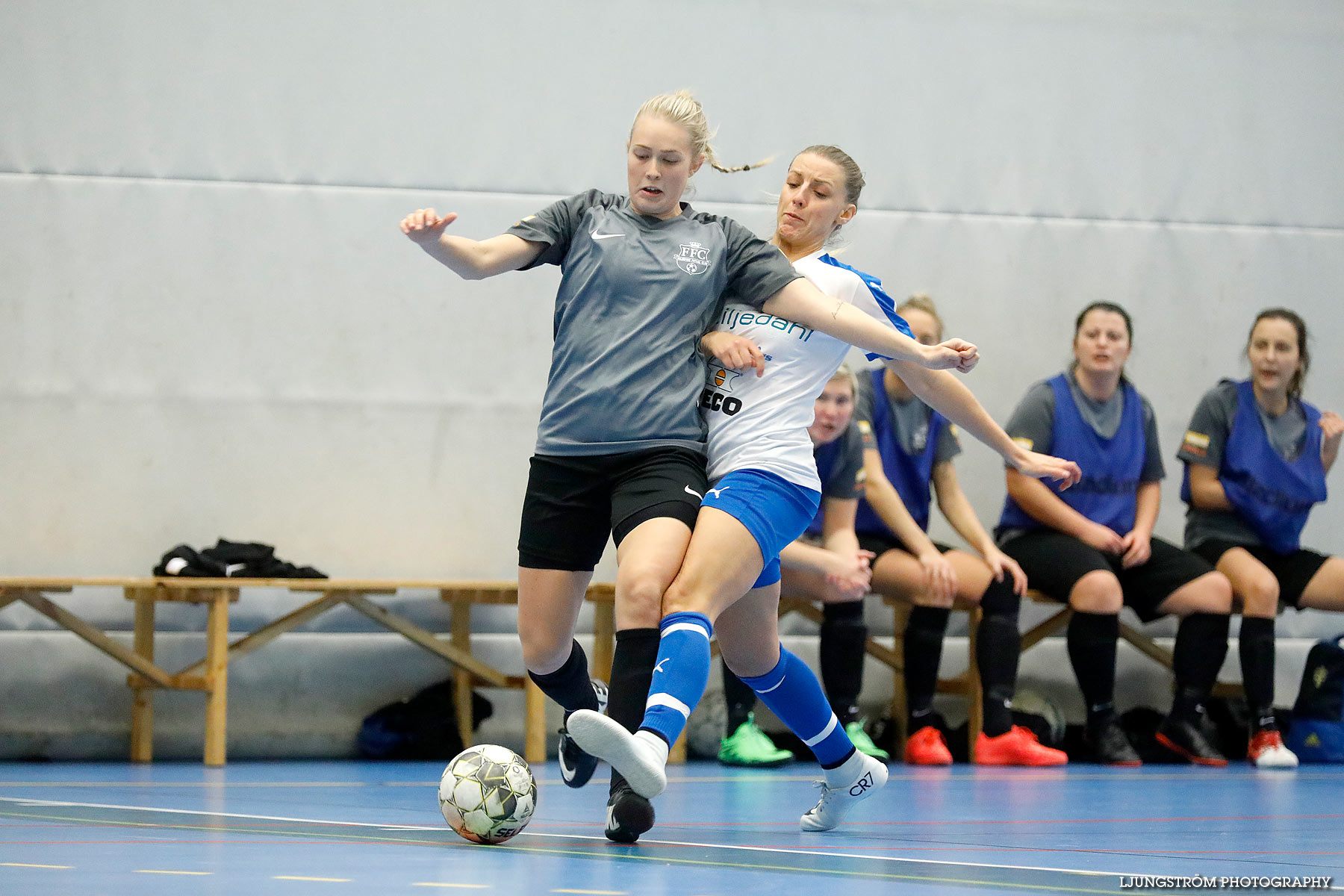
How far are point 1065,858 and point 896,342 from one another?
1.17m

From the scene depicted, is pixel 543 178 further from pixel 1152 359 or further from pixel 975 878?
pixel 975 878

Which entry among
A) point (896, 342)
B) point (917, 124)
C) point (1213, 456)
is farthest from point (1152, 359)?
point (896, 342)

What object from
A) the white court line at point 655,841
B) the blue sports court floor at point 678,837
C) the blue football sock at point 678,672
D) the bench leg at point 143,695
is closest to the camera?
the blue sports court floor at point 678,837

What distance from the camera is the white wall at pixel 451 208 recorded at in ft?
21.0

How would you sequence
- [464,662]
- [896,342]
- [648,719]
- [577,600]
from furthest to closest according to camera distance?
1. [464,662]
2. [577,600]
3. [896,342]
4. [648,719]

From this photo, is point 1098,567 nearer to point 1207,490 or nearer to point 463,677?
point 1207,490

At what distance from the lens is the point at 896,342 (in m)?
3.43

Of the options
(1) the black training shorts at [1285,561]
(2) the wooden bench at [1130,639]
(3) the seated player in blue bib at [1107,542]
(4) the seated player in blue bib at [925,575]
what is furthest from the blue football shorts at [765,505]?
(1) the black training shorts at [1285,561]

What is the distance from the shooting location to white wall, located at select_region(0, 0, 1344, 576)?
6402mm

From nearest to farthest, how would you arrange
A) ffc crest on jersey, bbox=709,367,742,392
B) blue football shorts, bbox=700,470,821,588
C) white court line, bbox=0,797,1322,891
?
1. white court line, bbox=0,797,1322,891
2. blue football shorts, bbox=700,470,821,588
3. ffc crest on jersey, bbox=709,367,742,392

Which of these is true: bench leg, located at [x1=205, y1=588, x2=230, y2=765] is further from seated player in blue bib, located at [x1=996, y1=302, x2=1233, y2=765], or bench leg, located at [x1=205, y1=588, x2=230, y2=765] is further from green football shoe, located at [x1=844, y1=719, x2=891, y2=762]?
seated player in blue bib, located at [x1=996, y1=302, x2=1233, y2=765]

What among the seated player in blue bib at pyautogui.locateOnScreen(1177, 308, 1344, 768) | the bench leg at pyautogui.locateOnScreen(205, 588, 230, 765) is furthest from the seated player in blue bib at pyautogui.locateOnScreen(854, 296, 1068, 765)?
the bench leg at pyautogui.locateOnScreen(205, 588, 230, 765)

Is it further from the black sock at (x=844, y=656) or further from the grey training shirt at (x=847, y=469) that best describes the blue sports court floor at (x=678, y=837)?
the grey training shirt at (x=847, y=469)

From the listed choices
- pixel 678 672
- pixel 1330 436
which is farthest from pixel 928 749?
pixel 678 672
